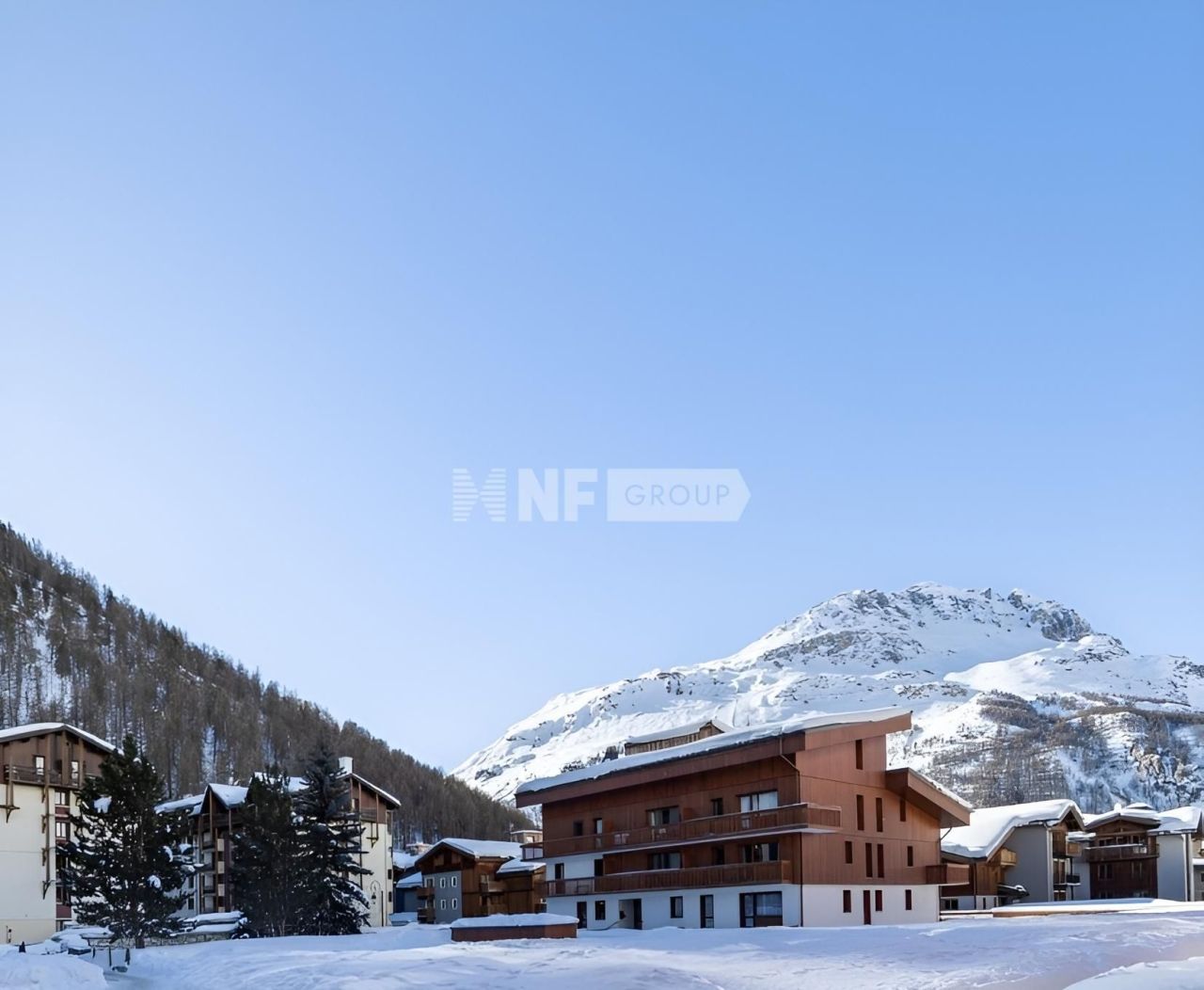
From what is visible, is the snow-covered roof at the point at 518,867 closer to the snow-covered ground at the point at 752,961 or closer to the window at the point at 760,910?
the window at the point at 760,910

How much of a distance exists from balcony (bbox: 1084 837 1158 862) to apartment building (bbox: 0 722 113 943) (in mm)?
64815

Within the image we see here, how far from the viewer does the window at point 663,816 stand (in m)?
51.4

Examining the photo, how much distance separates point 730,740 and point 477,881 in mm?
34734

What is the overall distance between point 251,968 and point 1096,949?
21.3 metres

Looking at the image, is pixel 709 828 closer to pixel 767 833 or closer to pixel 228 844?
pixel 767 833

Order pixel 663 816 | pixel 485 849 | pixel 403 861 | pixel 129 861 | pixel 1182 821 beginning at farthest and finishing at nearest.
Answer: pixel 403 861 < pixel 485 849 < pixel 1182 821 < pixel 663 816 < pixel 129 861

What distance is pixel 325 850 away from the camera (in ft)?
170

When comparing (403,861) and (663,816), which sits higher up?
(663,816)

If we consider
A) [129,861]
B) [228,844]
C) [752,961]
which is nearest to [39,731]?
[228,844]

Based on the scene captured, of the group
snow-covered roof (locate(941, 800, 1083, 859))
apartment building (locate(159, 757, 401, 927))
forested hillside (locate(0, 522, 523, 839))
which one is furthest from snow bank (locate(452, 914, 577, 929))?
forested hillside (locate(0, 522, 523, 839))

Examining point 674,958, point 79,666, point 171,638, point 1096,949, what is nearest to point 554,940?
point 674,958

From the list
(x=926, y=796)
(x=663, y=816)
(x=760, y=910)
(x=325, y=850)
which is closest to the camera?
(x=760, y=910)

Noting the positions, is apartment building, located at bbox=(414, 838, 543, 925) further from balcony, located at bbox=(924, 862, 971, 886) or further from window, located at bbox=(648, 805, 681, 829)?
balcony, located at bbox=(924, 862, 971, 886)

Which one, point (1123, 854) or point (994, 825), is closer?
point (994, 825)
